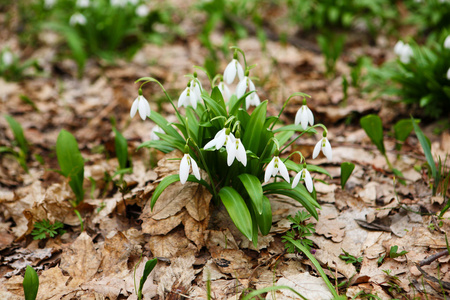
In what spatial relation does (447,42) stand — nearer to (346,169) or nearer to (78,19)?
(346,169)

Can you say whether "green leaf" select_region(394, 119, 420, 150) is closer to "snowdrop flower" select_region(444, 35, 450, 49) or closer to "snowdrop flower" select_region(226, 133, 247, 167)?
"snowdrop flower" select_region(444, 35, 450, 49)

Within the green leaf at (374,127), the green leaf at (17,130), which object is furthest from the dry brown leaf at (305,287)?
the green leaf at (17,130)

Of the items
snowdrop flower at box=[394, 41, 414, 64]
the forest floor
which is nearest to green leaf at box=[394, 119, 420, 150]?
the forest floor

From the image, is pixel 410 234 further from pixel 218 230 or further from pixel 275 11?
pixel 275 11

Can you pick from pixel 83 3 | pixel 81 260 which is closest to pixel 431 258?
pixel 81 260

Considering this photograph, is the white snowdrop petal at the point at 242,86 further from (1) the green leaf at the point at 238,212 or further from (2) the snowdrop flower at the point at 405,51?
(2) the snowdrop flower at the point at 405,51

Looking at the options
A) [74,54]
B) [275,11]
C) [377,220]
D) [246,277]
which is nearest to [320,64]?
[275,11]
